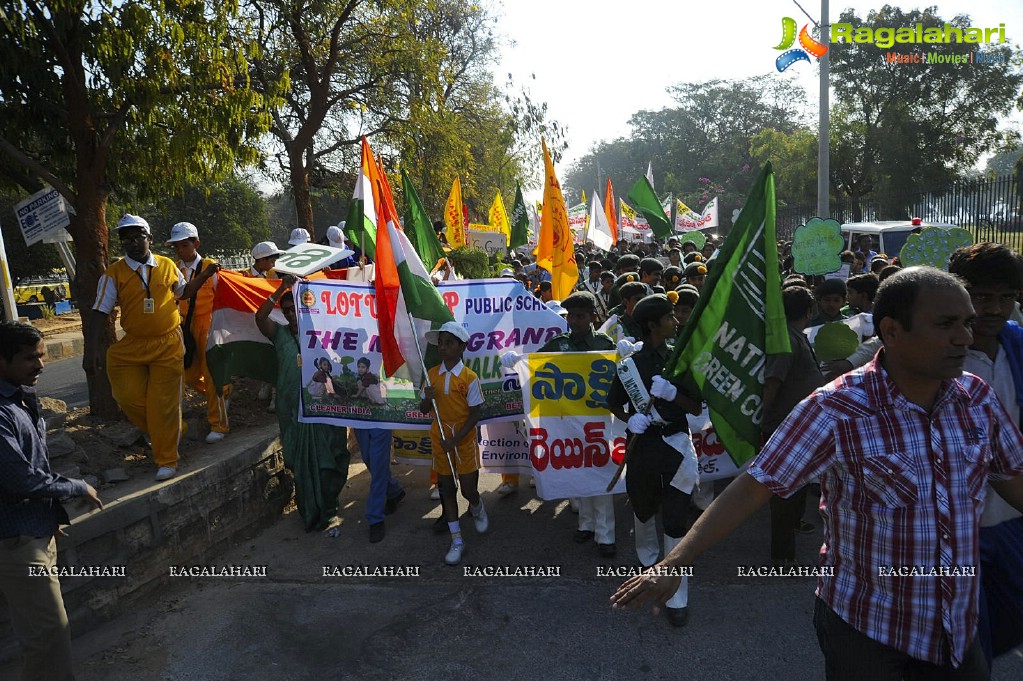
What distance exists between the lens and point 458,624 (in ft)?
12.9

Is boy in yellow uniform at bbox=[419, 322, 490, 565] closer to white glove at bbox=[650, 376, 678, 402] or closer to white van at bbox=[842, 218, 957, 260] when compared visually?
white glove at bbox=[650, 376, 678, 402]

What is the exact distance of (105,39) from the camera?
5113mm

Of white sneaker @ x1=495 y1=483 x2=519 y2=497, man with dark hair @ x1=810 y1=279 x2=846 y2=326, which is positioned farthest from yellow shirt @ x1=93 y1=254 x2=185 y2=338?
man with dark hair @ x1=810 y1=279 x2=846 y2=326

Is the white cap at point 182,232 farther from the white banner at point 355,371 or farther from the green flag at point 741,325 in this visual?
the green flag at point 741,325

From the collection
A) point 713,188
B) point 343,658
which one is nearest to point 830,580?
point 343,658

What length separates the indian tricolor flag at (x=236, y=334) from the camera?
6.05 metres

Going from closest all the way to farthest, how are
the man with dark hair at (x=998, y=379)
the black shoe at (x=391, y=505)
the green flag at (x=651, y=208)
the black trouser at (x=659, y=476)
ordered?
the man with dark hair at (x=998, y=379) → the black trouser at (x=659, y=476) → the black shoe at (x=391, y=505) → the green flag at (x=651, y=208)

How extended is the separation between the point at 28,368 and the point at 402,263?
2.25 m

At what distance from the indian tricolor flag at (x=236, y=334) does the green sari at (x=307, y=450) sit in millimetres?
821

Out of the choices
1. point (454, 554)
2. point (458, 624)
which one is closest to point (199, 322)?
point (454, 554)

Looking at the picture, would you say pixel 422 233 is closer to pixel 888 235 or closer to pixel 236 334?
pixel 236 334

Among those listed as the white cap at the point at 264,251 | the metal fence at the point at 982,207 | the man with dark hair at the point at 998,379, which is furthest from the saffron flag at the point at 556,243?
the metal fence at the point at 982,207

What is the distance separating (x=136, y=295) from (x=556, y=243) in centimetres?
402

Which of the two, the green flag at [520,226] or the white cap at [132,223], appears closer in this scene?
the white cap at [132,223]
